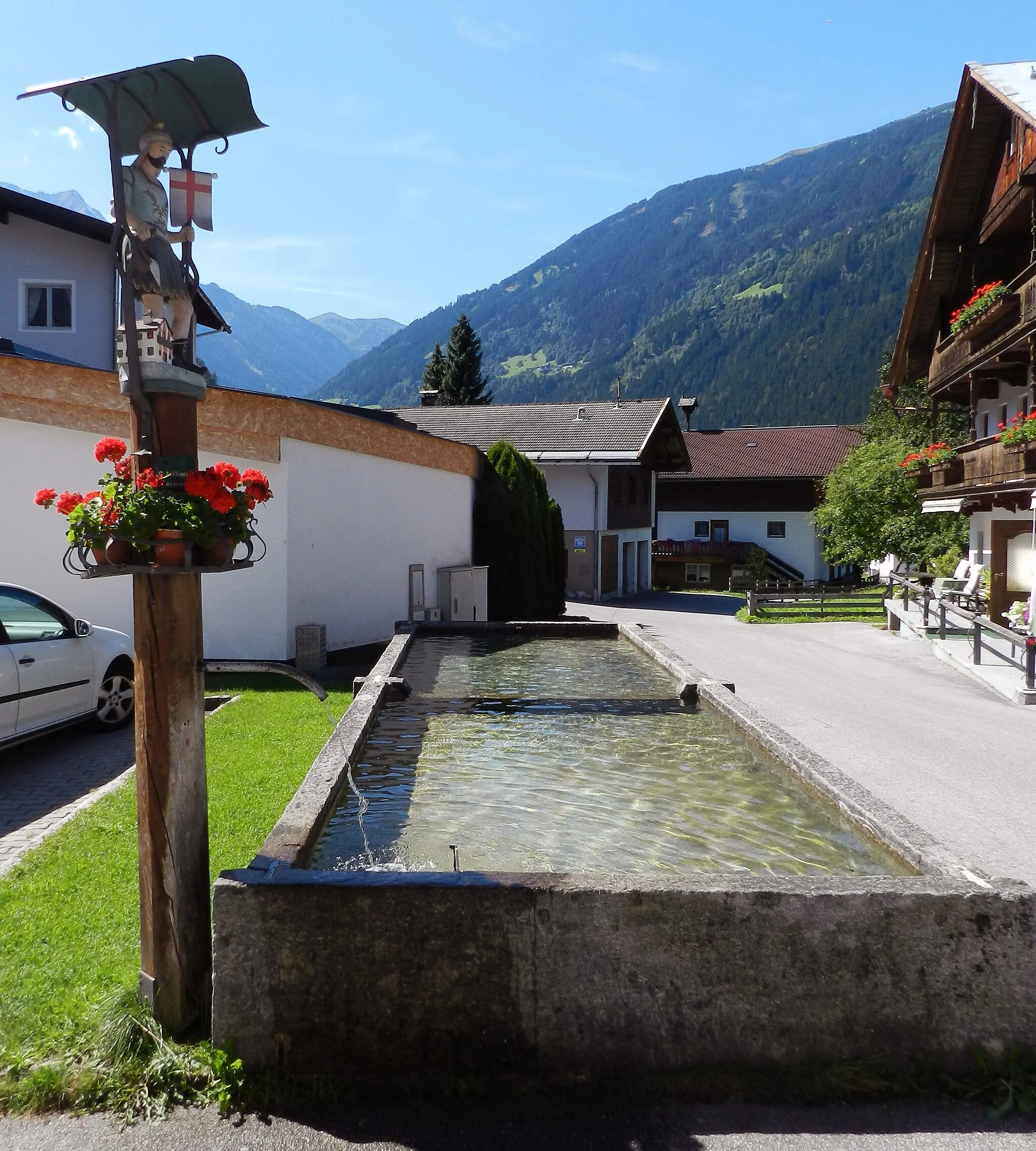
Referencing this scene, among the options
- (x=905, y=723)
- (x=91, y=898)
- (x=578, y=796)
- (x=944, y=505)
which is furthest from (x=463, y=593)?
(x=91, y=898)

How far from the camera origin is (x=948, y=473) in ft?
78.3

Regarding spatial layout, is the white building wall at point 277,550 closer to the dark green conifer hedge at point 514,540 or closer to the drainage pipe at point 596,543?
the dark green conifer hedge at point 514,540

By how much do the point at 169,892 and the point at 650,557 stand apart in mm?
40115

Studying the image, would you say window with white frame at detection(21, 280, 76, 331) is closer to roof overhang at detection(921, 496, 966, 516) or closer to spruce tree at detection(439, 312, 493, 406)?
roof overhang at detection(921, 496, 966, 516)

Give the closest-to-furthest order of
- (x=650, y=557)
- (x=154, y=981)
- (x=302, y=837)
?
(x=154, y=981) < (x=302, y=837) < (x=650, y=557)

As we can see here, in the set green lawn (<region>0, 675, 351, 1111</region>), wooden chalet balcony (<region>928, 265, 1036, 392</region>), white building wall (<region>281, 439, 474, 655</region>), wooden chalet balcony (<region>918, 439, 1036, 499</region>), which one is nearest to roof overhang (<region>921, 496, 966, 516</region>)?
wooden chalet balcony (<region>918, 439, 1036, 499</region>)

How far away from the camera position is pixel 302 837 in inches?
174

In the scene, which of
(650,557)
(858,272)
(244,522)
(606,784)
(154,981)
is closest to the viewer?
(154,981)

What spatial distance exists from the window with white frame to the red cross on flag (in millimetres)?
19022

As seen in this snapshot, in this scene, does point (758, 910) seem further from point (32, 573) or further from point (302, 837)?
point (32, 573)

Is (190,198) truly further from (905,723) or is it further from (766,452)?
(766,452)

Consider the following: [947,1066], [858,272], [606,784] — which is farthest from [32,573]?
[858,272]

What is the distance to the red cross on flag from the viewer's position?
13.9 feet

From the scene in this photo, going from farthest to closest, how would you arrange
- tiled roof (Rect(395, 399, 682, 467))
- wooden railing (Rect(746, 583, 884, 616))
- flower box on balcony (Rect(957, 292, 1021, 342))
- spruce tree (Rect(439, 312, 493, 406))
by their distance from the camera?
spruce tree (Rect(439, 312, 493, 406)) < tiled roof (Rect(395, 399, 682, 467)) < wooden railing (Rect(746, 583, 884, 616)) < flower box on balcony (Rect(957, 292, 1021, 342))
